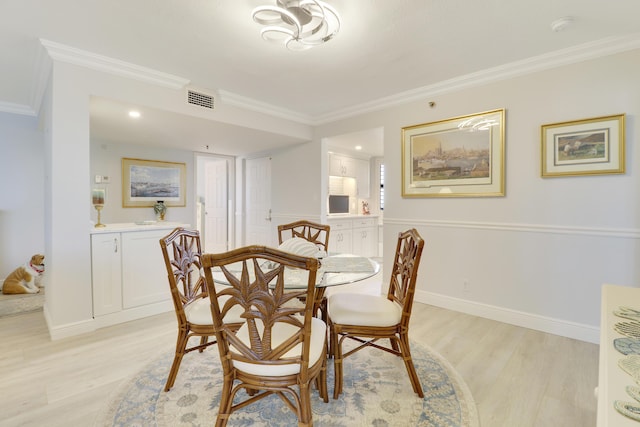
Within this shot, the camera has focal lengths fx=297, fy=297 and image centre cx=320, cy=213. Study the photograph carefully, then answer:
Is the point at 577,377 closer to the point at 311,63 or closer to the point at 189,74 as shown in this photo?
the point at 311,63

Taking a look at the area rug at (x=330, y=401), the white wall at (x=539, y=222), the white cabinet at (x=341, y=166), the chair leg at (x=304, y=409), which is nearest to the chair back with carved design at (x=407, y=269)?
the area rug at (x=330, y=401)

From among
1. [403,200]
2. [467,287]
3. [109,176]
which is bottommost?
[467,287]

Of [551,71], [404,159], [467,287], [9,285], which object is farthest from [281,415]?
[9,285]

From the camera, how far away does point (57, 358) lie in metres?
2.23

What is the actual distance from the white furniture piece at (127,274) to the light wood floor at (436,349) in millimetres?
177

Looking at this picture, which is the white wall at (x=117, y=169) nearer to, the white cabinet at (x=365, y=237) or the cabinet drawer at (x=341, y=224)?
the cabinet drawer at (x=341, y=224)

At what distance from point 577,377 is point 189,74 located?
409cm

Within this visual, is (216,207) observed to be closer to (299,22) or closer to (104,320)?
(104,320)

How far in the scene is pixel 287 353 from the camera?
4.41 feet

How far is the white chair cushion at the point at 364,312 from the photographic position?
1.79 metres

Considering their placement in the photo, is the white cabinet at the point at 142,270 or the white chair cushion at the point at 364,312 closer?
the white chair cushion at the point at 364,312

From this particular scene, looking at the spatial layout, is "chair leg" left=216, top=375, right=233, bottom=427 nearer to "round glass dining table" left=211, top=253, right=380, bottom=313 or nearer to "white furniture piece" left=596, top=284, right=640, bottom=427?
"round glass dining table" left=211, top=253, right=380, bottom=313

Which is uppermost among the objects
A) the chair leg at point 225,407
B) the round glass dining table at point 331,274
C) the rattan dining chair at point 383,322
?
the round glass dining table at point 331,274

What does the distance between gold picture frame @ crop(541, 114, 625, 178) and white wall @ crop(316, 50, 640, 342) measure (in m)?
0.06
